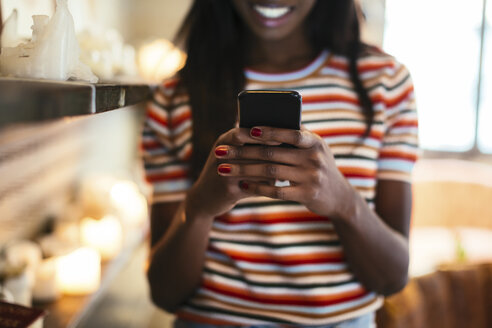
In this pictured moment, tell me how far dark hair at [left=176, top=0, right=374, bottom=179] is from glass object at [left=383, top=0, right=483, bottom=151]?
255 cm

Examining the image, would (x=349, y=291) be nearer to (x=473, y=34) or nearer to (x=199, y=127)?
(x=199, y=127)

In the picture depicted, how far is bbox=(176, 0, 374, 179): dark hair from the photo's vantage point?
631 mm

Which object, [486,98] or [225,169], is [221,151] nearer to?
[225,169]

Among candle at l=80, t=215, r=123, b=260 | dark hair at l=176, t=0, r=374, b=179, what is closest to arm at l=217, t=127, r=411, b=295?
dark hair at l=176, t=0, r=374, b=179

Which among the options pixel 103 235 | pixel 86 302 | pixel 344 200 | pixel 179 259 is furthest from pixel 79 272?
pixel 344 200

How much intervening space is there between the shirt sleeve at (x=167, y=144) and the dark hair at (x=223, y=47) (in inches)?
0.9

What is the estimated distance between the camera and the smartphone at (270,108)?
1.28 ft

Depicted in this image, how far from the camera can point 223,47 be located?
2.24ft

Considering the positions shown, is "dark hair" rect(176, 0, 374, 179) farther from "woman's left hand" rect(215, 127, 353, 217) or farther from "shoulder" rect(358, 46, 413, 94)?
"woman's left hand" rect(215, 127, 353, 217)

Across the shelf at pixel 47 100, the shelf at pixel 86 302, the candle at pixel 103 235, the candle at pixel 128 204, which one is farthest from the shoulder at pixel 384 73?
the candle at pixel 128 204

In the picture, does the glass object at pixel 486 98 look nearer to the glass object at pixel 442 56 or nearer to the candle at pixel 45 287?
the glass object at pixel 442 56

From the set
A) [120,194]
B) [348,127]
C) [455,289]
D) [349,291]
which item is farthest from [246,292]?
[120,194]

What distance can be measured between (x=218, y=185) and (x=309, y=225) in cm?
20

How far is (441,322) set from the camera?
83 cm
